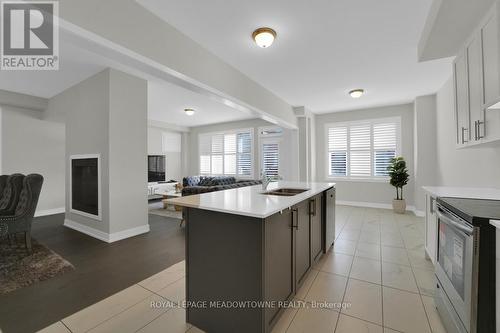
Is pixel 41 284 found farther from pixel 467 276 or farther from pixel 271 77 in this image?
pixel 271 77

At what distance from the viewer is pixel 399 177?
525 centimetres

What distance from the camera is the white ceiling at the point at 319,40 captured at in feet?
7.14

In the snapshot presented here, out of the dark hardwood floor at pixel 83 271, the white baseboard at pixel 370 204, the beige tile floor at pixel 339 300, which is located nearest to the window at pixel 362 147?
the white baseboard at pixel 370 204

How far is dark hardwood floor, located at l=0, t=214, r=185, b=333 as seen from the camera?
6.07 feet

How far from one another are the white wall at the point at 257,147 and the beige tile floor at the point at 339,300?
3360 mm

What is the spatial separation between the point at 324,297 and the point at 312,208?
0.85m

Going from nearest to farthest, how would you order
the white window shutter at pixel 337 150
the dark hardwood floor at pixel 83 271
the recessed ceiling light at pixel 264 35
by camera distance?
the dark hardwood floor at pixel 83 271 → the recessed ceiling light at pixel 264 35 → the white window shutter at pixel 337 150

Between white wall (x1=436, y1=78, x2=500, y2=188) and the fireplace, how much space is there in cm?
543

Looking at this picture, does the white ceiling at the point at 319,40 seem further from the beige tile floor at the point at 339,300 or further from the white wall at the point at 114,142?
the beige tile floor at the point at 339,300

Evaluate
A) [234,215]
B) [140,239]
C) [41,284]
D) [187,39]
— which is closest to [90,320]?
[41,284]

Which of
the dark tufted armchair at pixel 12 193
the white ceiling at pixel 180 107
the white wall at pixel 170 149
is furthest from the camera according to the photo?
the white wall at pixel 170 149

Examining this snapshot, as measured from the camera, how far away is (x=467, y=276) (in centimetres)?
131

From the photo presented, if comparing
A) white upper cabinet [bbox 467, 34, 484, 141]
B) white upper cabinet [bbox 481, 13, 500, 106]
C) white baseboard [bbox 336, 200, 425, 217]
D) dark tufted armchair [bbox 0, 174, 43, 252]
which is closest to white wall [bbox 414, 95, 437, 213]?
white baseboard [bbox 336, 200, 425, 217]

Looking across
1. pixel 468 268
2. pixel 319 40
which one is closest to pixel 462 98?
pixel 319 40
